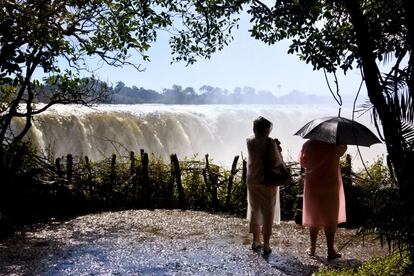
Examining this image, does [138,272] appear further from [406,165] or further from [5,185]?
[5,185]

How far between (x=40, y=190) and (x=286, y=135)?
2231cm

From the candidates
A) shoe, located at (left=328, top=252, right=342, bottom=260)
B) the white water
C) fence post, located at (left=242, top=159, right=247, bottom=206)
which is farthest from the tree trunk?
the white water

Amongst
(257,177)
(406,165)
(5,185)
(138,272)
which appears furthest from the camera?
(5,185)

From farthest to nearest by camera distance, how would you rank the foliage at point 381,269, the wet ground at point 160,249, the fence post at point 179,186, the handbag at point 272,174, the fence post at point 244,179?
the fence post at point 179,186 < the fence post at point 244,179 < the handbag at point 272,174 < the wet ground at point 160,249 < the foliage at point 381,269

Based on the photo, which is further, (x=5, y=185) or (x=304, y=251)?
(x=5, y=185)

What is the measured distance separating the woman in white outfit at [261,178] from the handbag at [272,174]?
0.04ft

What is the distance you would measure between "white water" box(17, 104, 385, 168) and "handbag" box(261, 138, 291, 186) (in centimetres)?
675

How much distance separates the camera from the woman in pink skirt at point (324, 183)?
6.02m

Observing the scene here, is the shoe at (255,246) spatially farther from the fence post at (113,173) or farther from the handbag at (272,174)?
the fence post at (113,173)

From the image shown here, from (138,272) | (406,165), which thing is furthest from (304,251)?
(406,165)

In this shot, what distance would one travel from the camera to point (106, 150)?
59.7ft

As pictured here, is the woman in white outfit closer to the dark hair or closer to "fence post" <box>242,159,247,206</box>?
the dark hair

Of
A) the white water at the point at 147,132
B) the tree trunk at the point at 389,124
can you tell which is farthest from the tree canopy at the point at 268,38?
the white water at the point at 147,132

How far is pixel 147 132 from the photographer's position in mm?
20188
